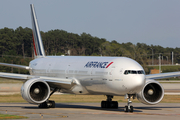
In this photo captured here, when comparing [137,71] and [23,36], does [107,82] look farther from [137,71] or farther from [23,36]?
[23,36]

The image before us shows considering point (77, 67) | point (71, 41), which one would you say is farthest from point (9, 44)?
point (77, 67)

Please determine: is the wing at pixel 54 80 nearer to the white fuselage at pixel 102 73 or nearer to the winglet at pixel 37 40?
the white fuselage at pixel 102 73

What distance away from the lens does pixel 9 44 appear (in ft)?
456

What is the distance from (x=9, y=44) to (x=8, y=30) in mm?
10128

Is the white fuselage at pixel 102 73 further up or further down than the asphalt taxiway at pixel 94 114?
further up

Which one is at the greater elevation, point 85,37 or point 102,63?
point 85,37

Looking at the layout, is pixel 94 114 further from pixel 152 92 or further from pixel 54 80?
pixel 54 80

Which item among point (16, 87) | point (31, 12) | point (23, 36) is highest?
point (23, 36)

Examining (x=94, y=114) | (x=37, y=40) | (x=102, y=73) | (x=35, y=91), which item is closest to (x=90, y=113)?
(x=94, y=114)

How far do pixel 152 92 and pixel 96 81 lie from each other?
4821 millimetres

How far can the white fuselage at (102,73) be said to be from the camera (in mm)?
25547

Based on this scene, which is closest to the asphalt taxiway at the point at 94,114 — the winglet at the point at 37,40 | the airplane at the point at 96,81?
the airplane at the point at 96,81

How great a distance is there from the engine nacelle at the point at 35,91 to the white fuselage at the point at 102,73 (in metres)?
2.99

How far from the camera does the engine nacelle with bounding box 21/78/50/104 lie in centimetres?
2847
